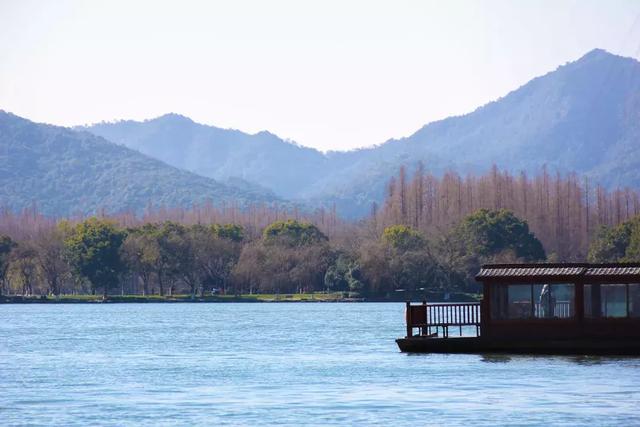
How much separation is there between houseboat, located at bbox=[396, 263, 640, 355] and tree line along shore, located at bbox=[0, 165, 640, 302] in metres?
86.7

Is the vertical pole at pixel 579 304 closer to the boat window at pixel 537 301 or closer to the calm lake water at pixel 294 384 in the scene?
the boat window at pixel 537 301

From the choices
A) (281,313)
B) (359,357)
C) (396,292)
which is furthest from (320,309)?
(359,357)

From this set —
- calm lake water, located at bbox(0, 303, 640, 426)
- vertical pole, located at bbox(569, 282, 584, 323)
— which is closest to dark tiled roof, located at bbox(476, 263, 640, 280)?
vertical pole, located at bbox(569, 282, 584, 323)

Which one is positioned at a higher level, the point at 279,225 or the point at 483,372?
the point at 279,225

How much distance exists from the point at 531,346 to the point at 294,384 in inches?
443

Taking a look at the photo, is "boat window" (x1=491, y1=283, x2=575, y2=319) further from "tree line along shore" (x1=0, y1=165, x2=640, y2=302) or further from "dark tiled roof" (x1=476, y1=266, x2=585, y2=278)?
"tree line along shore" (x1=0, y1=165, x2=640, y2=302)

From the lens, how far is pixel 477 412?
3800 centimetres

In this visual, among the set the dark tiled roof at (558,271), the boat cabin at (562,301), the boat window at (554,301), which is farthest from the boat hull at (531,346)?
the dark tiled roof at (558,271)

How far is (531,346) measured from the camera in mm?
53438

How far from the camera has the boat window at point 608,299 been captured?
52.7 m

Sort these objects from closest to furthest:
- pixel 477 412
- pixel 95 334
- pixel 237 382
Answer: pixel 477 412 < pixel 237 382 < pixel 95 334

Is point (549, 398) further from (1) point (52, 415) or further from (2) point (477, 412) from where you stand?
(1) point (52, 415)

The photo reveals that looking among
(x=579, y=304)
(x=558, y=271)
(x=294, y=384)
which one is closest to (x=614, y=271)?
(x=579, y=304)

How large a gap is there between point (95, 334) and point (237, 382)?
38.6 metres
